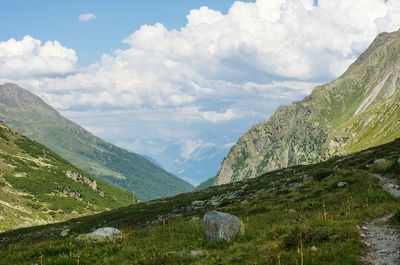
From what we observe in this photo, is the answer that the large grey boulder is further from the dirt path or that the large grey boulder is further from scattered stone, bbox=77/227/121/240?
scattered stone, bbox=77/227/121/240

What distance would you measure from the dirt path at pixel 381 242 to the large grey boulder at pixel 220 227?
6.33 m

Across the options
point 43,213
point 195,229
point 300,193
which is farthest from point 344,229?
point 43,213

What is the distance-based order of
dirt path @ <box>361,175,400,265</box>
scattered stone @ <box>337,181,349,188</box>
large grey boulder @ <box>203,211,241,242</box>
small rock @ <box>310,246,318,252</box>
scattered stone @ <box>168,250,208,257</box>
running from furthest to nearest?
scattered stone @ <box>337,181,349,188</box> → large grey boulder @ <box>203,211,241,242</box> → scattered stone @ <box>168,250,208,257</box> → small rock @ <box>310,246,318,252</box> → dirt path @ <box>361,175,400,265</box>

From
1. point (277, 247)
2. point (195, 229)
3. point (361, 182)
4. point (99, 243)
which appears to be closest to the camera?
point (277, 247)

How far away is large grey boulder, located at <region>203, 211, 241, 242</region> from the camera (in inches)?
894

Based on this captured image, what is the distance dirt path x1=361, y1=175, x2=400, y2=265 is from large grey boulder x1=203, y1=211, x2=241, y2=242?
633 centimetres

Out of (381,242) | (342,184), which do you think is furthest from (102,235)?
(342,184)

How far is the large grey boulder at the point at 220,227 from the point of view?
2272 cm

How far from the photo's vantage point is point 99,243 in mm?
25016

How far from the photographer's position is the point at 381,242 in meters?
19.8

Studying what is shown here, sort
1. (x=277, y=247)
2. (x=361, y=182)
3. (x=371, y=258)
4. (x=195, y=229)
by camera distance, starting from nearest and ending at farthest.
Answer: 1. (x=371, y=258)
2. (x=277, y=247)
3. (x=195, y=229)
4. (x=361, y=182)

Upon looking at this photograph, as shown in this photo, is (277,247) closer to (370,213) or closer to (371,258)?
(371,258)

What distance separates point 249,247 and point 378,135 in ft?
629

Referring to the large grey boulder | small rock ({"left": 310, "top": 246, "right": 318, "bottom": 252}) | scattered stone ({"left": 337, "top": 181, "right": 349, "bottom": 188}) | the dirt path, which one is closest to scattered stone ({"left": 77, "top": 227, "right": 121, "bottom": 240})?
the large grey boulder
